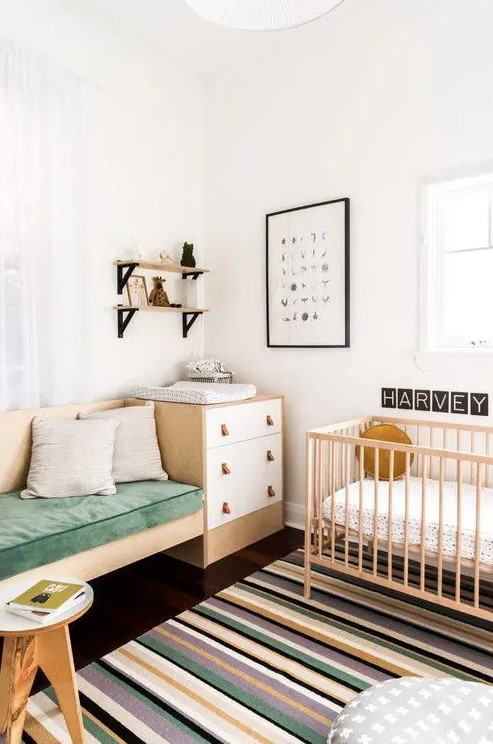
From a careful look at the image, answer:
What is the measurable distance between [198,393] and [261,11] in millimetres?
1639

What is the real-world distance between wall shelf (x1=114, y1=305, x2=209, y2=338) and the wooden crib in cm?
125

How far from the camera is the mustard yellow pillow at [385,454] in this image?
2.61m

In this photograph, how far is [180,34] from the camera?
3.01 metres

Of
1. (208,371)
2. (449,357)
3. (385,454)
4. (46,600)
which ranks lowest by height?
(46,600)

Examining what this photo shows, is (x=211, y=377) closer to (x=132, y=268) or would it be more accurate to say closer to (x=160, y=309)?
(x=160, y=309)

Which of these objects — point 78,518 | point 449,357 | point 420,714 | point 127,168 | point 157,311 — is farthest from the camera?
point 157,311

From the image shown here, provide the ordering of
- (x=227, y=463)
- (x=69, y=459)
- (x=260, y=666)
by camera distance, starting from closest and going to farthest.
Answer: (x=260, y=666)
(x=69, y=459)
(x=227, y=463)

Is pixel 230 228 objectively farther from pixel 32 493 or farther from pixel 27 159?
pixel 32 493

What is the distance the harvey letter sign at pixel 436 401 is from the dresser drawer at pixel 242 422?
0.62 meters

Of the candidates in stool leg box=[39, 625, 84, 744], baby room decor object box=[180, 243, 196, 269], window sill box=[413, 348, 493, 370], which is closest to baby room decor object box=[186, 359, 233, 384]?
baby room decor object box=[180, 243, 196, 269]

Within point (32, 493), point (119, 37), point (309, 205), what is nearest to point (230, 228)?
point (309, 205)

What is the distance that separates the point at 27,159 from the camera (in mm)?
2572

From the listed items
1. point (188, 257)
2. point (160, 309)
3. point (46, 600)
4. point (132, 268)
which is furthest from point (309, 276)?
point (46, 600)

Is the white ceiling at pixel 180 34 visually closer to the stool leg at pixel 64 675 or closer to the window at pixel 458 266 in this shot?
the window at pixel 458 266
